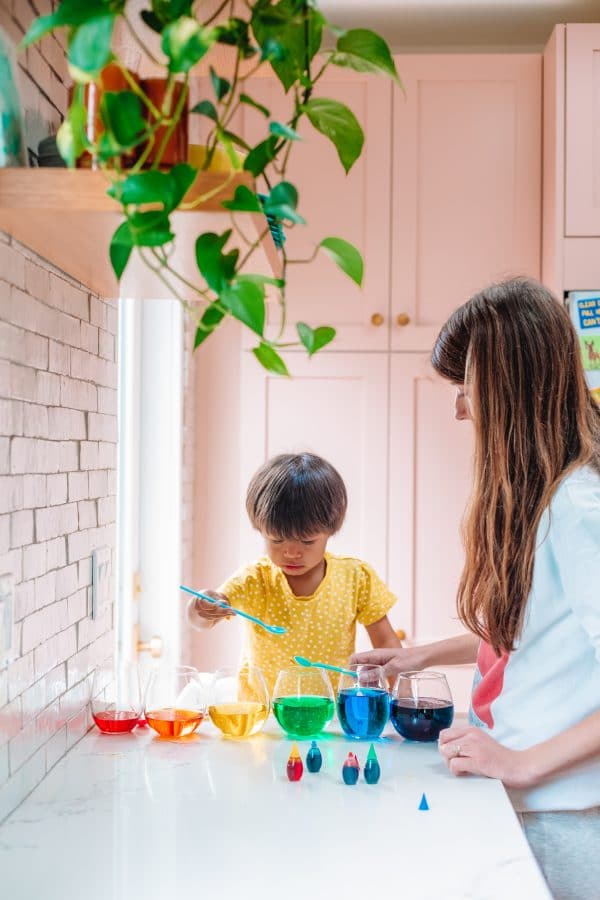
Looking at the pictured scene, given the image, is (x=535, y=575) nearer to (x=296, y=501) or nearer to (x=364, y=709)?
(x=364, y=709)

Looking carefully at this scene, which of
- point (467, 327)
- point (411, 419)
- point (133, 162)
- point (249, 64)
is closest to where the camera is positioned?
point (133, 162)

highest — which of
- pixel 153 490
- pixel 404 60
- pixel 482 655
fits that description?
pixel 404 60

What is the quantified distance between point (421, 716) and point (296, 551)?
2.02 feet

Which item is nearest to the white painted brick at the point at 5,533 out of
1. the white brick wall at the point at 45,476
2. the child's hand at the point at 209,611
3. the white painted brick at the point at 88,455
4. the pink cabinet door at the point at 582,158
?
the white brick wall at the point at 45,476

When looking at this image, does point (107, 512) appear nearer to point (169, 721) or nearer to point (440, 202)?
point (169, 721)

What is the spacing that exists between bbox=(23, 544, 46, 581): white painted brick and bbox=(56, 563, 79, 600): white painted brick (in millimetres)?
75

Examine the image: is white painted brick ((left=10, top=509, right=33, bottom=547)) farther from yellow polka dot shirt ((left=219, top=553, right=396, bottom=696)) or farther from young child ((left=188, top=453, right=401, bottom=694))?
yellow polka dot shirt ((left=219, top=553, right=396, bottom=696))

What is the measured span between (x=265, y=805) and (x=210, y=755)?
205 millimetres

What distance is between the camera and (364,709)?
1.36 meters

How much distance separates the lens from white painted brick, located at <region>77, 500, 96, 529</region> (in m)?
1.44

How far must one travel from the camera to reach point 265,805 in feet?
3.63

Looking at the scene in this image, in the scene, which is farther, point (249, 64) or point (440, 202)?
point (440, 202)

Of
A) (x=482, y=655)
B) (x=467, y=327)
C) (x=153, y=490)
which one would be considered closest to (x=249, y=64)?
(x=467, y=327)

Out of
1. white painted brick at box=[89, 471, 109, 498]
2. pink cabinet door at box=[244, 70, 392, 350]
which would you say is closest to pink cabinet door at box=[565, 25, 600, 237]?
pink cabinet door at box=[244, 70, 392, 350]
